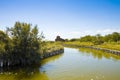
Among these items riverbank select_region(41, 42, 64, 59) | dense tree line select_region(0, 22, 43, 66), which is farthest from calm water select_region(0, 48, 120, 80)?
riverbank select_region(41, 42, 64, 59)

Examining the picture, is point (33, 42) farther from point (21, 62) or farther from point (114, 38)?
point (114, 38)

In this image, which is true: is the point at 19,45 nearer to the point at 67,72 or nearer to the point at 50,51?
the point at 67,72

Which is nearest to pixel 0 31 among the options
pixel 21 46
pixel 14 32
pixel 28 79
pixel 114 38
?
pixel 14 32

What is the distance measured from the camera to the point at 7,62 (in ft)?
77.4

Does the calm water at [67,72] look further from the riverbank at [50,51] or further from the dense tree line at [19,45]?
the riverbank at [50,51]

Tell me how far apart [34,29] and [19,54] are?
4.89 metres

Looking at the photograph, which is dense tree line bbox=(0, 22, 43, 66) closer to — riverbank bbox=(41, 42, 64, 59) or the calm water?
the calm water

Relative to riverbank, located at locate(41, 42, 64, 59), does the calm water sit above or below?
below

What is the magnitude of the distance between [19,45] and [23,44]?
2.16 ft

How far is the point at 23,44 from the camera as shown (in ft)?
78.3

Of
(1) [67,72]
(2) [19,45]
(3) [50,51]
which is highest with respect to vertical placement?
(2) [19,45]

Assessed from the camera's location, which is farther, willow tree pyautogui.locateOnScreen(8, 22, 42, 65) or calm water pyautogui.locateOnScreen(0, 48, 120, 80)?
willow tree pyautogui.locateOnScreen(8, 22, 42, 65)

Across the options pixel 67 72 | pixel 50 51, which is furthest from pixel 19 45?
pixel 50 51

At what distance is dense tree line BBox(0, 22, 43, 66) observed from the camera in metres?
23.0
